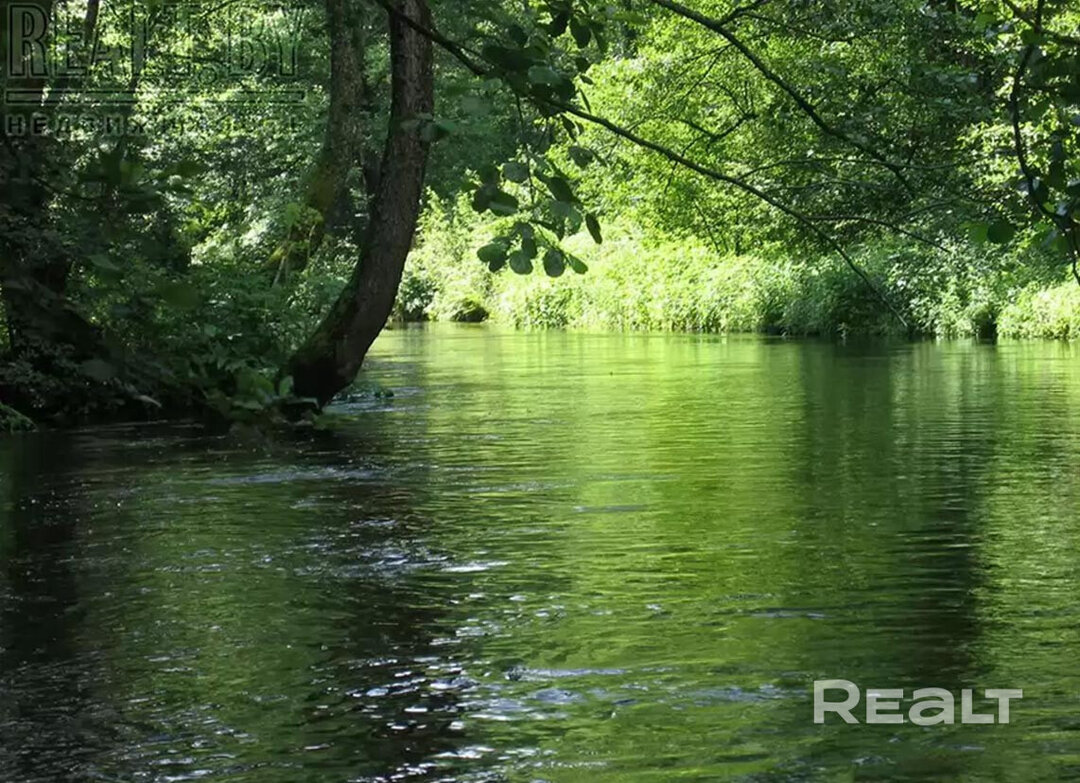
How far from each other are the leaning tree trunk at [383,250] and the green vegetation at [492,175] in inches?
1.0

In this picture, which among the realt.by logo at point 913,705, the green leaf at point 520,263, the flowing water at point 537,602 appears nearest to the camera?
the green leaf at point 520,263

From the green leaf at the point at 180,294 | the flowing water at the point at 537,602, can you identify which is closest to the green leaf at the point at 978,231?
the flowing water at the point at 537,602

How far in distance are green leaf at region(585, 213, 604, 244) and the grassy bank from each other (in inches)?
820

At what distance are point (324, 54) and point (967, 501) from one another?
73.1ft

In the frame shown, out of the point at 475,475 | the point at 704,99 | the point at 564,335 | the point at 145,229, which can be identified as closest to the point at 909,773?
the point at 145,229

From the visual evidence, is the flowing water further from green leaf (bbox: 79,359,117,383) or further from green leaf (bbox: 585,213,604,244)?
green leaf (bbox: 585,213,604,244)

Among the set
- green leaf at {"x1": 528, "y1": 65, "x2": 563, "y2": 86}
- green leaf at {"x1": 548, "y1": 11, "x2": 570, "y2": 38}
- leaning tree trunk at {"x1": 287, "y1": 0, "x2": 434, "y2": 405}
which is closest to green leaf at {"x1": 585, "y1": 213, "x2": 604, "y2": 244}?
green leaf at {"x1": 528, "y1": 65, "x2": 563, "y2": 86}

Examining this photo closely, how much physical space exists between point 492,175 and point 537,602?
4197mm

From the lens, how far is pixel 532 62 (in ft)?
11.5

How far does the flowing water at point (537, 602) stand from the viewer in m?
5.02

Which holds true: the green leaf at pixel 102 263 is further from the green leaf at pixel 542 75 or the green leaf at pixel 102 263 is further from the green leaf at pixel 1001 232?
the green leaf at pixel 1001 232

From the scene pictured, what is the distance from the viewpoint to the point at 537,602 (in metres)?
7.35

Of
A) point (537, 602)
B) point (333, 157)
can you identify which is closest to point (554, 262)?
point (537, 602)

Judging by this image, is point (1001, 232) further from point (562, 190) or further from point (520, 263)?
point (520, 263)
